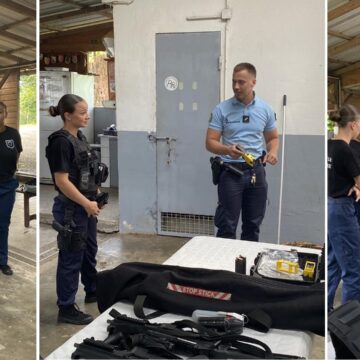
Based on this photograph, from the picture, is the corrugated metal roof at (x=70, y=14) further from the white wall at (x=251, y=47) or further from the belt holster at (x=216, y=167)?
the belt holster at (x=216, y=167)

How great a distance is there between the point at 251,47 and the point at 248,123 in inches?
11.9

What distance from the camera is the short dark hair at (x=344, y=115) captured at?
34.0 inches

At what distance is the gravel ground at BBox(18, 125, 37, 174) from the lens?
3.11 feet

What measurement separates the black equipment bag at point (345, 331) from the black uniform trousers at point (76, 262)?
656 mm

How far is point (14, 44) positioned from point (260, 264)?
828 mm

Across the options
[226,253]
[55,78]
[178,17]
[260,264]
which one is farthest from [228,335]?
[178,17]

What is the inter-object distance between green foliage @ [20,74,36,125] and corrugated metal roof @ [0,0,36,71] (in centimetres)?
3

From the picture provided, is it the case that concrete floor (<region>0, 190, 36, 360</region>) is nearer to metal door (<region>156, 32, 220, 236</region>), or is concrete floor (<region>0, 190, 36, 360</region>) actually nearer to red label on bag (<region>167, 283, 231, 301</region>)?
red label on bag (<region>167, 283, 231, 301</region>)

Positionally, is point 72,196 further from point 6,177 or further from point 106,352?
point 106,352

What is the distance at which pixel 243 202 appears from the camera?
4.15ft

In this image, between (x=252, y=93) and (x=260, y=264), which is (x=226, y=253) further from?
(x=252, y=93)

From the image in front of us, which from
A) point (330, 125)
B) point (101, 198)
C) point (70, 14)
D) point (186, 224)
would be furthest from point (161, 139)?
point (330, 125)

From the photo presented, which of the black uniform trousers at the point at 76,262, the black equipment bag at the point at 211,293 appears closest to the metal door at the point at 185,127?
the black uniform trousers at the point at 76,262

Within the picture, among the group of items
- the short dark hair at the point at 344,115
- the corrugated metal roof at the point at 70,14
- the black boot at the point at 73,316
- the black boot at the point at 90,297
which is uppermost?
the corrugated metal roof at the point at 70,14
